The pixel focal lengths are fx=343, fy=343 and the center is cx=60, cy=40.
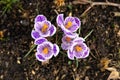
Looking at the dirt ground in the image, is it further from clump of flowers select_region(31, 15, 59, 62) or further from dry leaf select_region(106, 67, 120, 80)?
clump of flowers select_region(31, 15, 59, 62)

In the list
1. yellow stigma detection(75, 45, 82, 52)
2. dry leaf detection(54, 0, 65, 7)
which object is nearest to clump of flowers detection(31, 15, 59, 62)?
yellow stigma detection(75, 45, 82, 52)

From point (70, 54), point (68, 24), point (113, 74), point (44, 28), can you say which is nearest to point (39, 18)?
point (44, 28)

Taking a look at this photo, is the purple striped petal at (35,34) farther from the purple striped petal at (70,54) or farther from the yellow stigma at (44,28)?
the purple striped petal at (70,54)

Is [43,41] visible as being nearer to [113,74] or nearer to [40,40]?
[40,40]

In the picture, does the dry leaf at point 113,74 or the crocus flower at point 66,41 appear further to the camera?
the dry leaf at point 113,74

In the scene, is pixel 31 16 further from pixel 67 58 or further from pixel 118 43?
pixel 118 43

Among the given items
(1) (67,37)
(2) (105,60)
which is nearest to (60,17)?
(1) (67,37)

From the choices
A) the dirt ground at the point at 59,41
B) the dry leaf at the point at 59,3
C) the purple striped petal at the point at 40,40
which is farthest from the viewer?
the dry leaf at the point at 59,3

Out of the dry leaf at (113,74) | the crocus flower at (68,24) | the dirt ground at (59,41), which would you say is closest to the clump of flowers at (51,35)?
the crocus flower at (68,24)
